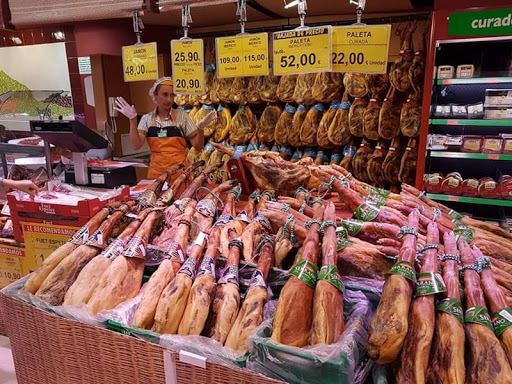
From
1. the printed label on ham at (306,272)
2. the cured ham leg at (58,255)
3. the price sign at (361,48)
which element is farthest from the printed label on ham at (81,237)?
the price sign at (361,48)

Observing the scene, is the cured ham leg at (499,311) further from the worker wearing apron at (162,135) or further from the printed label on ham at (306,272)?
the worker wearing apron at (162,135)

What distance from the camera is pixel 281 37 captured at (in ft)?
7.79

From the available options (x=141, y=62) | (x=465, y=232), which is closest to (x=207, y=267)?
(x=465, y=232)

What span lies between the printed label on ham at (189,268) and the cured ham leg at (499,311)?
40.7 inches

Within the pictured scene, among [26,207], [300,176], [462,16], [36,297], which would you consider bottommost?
[36,297]

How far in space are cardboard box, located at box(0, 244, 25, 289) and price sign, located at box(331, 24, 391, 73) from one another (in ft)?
7.62

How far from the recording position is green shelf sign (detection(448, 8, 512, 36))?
315 centimetres

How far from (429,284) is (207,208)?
121cm

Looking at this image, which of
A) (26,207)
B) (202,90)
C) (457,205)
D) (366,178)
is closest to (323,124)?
(366,178)

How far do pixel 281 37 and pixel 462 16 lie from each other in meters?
1.80

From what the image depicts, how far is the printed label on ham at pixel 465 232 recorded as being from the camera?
1.80 metres

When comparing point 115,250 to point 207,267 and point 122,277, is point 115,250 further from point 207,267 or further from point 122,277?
point 207,267

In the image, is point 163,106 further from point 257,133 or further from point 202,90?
point 202,90

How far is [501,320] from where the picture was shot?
4.05 ft
